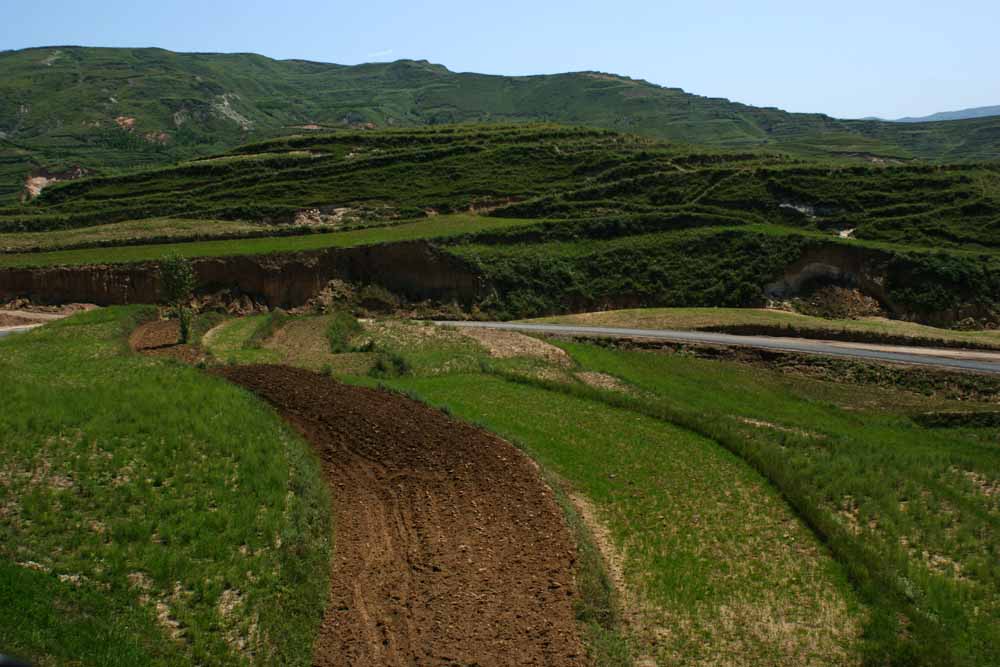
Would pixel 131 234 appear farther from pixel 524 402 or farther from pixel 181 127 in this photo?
pixel 181 127

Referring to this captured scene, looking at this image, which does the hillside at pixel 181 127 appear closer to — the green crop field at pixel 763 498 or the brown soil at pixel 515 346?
the brown soil at pixel 515 346

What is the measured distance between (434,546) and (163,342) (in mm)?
21518

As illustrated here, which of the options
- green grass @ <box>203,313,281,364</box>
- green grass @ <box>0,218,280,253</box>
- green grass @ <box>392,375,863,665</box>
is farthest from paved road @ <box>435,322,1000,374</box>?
green grass @ <box>0,218,280,253</box>

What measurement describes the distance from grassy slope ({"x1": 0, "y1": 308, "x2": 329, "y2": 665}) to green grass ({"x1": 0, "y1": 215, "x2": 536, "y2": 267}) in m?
34.2

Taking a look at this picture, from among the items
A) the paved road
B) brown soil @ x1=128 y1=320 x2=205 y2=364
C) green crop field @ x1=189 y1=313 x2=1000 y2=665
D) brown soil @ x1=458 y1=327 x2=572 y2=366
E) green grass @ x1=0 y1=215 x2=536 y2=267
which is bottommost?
the paved road

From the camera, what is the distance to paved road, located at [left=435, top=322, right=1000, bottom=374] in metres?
37.5

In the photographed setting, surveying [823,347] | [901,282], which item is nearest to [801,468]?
[823,347]

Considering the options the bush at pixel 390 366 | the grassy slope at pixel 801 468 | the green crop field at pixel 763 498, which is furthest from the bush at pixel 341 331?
the bush at pixel 390 366

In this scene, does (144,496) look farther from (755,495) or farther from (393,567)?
(755,495)

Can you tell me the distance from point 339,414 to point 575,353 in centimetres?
1725

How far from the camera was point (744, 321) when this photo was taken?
45.4m

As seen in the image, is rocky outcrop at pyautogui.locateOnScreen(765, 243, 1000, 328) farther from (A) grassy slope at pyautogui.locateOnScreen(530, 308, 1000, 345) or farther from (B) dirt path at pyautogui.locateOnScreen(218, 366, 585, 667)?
(B) dirt path at pyautogui.locateOnScreen(218, 366, 585, 667)

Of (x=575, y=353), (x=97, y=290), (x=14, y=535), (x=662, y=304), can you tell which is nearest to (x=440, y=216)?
(x=662, y=304)

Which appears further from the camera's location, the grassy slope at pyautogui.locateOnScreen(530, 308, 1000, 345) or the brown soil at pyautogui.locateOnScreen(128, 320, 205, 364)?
the grassy slope at pyautogui.locateOnScreen(530, 308, 1000, 345)
